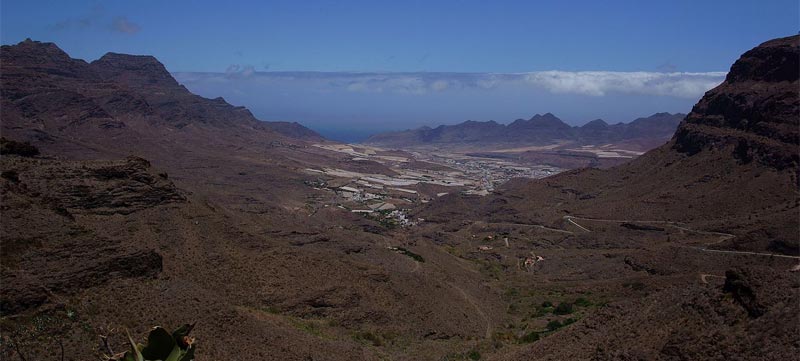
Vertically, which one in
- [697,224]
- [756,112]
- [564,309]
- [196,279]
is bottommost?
[564,309]

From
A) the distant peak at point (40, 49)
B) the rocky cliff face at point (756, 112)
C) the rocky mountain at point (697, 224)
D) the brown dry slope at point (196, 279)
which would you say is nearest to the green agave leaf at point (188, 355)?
the brown dry slope at point (196, 279)

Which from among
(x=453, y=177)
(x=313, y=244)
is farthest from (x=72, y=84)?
(x=313, y=244)

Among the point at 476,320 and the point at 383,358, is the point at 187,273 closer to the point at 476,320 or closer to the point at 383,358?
the point at 383,358

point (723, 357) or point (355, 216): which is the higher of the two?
point (723, 357)

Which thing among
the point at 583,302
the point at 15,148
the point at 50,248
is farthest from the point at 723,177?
the point at 50,248

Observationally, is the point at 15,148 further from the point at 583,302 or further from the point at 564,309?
the point at 583,302

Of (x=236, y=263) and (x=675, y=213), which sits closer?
(x=236, y=263)
